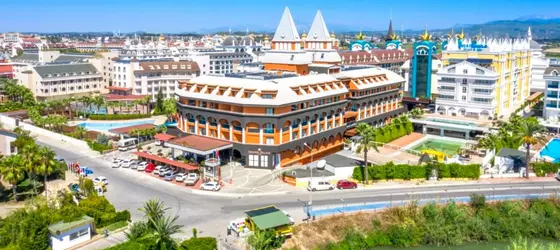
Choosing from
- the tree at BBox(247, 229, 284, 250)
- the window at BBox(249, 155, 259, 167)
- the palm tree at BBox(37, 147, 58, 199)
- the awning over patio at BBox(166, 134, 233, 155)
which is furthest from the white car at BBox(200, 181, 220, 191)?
the palm tree at BBox(37, 147, 58, 199)

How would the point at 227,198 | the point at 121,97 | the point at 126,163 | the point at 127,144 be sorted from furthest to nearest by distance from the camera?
the point at 121,97, the point at 127,144, the point at 126,163, the point at 227,198

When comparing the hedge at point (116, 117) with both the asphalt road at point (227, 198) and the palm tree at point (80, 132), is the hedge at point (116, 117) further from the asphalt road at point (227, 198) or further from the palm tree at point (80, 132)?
the asphalt road at point (227, 198)

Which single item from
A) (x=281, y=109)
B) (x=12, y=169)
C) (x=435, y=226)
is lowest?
(x=435, y=226)

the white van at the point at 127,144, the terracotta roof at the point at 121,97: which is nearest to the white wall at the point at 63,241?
the white van at the point at 127,144

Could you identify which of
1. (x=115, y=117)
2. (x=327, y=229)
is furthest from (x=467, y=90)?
(x=115, y=117)

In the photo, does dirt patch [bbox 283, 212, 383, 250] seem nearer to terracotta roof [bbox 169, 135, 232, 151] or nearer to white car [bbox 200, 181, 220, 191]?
white car [bbox 200, 181, 220, 191]

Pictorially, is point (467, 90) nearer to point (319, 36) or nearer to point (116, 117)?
point (319, 36)
